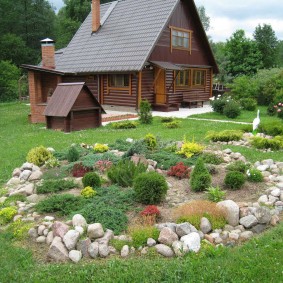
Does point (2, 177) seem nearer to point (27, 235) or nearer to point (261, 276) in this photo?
point (27, 235)

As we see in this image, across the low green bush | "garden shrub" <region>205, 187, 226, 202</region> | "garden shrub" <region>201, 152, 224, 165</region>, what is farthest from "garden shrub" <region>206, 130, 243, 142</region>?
the low green bush

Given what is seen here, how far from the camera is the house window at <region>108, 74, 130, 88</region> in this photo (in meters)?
20.4

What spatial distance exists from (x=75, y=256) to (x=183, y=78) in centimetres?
1981

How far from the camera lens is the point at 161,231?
4406 millimetres

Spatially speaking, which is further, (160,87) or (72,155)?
(160,87)

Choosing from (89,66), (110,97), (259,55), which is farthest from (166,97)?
(259,55)

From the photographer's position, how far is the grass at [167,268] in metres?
3.66

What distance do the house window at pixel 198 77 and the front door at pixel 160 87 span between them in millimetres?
3430

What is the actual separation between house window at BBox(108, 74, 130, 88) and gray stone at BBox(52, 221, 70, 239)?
1622 cm

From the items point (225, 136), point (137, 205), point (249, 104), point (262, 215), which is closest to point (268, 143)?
point (225, 136)

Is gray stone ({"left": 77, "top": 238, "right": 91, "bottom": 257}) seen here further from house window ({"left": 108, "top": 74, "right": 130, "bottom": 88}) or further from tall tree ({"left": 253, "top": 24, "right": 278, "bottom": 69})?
tall tree ({"left": 253, "top": 24, "right": 278, "bottom": 69})

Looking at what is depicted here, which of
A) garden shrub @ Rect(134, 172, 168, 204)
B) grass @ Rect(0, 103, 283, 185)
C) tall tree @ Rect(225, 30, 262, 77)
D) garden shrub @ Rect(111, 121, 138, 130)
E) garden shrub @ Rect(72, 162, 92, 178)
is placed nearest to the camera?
garden shrub @ Rect(134, 172, 168, 204)

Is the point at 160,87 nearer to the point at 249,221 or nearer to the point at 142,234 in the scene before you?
the point at 249,221

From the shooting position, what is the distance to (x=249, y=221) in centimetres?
478
